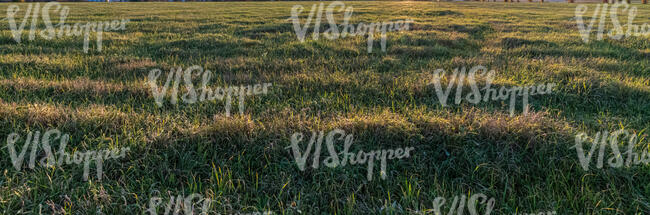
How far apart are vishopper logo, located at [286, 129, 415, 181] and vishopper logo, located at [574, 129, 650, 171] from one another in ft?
3.52

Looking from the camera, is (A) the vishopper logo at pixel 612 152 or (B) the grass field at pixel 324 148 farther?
(A) the vishopper logo at pixel 612 152

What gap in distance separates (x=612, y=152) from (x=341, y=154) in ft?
5.77

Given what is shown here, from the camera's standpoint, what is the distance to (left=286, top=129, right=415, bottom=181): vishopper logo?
82.7 inches

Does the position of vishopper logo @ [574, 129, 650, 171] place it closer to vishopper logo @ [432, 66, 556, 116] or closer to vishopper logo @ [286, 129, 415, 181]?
vishopper logo @ [432, 66, 556, 116]

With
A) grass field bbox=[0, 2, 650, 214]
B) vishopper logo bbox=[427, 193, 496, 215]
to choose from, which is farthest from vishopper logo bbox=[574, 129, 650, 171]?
vishopper logo bbox=[427, 193, 496, 215]

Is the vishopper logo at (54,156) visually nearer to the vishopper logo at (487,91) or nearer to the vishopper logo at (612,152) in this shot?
the vishopper logo at (487,91)

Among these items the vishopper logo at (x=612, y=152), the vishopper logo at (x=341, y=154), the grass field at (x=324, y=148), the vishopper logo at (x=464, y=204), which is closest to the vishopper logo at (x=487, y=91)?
the grass field at (x=324, y=148)

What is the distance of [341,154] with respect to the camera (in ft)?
7.27

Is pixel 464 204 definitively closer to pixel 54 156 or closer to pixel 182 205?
pixel 182 205

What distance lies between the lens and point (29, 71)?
4.32 m

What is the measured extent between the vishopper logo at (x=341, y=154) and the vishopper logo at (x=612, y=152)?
107cm

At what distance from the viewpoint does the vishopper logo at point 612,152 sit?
2012 millimetres

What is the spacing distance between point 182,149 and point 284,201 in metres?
0.87

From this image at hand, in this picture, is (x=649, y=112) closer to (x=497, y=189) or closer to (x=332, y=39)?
(x=497, y=189)
